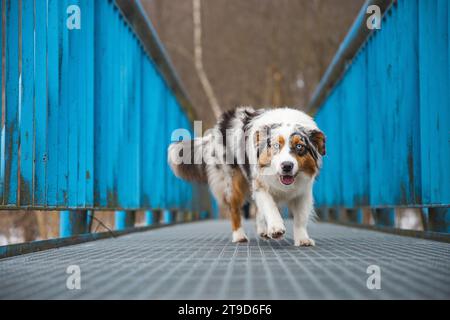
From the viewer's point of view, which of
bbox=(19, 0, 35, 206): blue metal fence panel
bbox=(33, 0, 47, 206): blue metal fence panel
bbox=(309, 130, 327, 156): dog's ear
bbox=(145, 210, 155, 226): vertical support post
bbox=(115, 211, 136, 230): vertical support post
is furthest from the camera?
bbox=(145, 210, 155, 226): vertical support post

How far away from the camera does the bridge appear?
2.75 m

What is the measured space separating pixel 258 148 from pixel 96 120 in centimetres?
138

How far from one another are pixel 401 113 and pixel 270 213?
1426mm

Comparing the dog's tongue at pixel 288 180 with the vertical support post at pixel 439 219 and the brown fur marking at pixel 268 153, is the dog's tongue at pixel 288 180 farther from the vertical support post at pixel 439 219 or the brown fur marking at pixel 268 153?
the vertical support post at pixel 439 219

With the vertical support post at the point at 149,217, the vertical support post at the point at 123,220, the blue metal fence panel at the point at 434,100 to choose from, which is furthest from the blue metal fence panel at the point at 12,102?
the vertical support post at the point at 149,217

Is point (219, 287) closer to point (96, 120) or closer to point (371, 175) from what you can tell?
point (96, 120)

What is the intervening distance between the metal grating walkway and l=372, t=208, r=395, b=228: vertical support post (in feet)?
6.38

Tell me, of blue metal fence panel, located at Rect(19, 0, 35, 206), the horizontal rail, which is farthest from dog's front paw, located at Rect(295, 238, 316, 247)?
the horizontal rail

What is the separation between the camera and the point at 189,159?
6.19m

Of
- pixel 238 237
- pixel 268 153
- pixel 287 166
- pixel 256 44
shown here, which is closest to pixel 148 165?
pixel 238 237

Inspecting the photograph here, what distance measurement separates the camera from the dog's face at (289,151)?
4.71 m

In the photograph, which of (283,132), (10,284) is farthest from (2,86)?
Result: (283,132)

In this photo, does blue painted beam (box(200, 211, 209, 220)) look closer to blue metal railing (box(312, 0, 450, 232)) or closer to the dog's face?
blue metal railing (box(312, 0, 450, 232))

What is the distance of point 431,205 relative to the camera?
15.1 feet
